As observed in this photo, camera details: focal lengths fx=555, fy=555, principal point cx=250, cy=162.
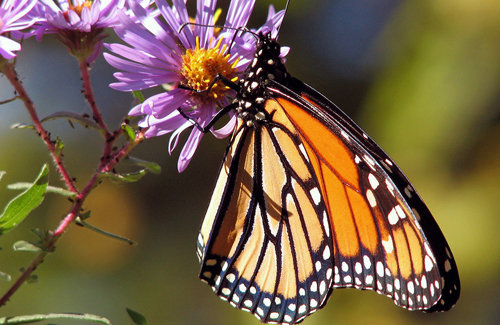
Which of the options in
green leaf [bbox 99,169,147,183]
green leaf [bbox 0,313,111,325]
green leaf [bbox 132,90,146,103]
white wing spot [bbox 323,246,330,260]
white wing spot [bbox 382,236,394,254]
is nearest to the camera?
green leaf [bbox 0,313,111,325]

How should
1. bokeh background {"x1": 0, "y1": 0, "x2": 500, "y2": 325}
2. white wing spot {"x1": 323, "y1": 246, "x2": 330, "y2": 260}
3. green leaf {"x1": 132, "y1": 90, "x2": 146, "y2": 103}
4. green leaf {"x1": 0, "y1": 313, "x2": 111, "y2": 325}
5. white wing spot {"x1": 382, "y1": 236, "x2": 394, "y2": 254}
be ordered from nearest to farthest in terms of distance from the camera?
green leaf {"x1": 0, "y1": 313, "x2": 111, "y2": 325} → green leaf {"x1": 132, "y1": 90, "x2": 146, "y2": 103} → white wing spot {"x1": 382, "y1": 236, "x2": 394, "y2": 254} → white wing spot {"x1": 323, "y1": 246, "x2": 330, "y2": 260} → bokeh background {"x1": 0, "y1": 0, "x2": 500, "y2": 325}

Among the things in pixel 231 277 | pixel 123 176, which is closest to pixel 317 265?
pixel 231 277

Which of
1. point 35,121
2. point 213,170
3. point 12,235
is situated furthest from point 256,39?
point 213,170

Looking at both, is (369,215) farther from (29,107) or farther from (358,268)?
(29,107)

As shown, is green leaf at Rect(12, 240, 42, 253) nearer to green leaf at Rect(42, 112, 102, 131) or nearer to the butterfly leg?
green leaf at Rect(42, 112, 102, 131)

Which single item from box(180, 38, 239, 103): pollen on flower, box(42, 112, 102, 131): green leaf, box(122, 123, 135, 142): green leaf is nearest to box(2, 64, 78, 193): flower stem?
box(42, 112, 102, 131): green leaf
